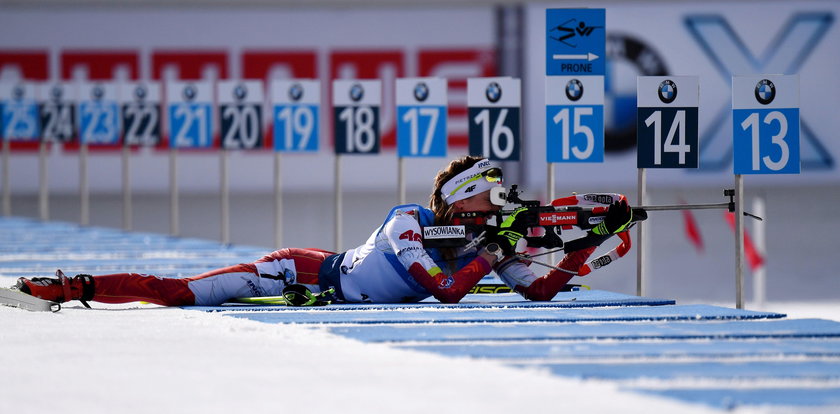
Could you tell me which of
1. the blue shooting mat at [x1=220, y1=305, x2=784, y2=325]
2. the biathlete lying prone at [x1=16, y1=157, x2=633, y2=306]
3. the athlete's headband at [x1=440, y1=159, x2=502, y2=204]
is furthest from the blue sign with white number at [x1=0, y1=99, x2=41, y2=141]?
the athlete's headband at [x1=440, y1=159, x2=502, y2=204]

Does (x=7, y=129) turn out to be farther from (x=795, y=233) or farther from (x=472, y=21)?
(x=795, y=233)

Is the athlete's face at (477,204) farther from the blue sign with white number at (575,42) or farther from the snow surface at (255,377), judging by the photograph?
the blue sign with white number at (575,42)

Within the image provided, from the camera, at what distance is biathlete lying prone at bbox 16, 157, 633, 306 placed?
5.12m

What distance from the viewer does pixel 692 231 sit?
14500 mm

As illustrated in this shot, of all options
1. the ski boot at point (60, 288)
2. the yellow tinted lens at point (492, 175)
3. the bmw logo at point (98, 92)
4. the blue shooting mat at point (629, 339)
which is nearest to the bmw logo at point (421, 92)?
the blue shooting mat at point (629, 339)

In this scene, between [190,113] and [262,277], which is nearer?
[262,277]

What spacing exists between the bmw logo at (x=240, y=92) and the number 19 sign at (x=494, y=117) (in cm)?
312

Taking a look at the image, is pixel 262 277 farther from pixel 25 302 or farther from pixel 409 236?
pixel 25 302

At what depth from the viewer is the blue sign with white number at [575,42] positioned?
6438 mm

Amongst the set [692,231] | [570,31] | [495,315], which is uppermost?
[570,31]

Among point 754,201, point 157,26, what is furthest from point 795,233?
point 157,26

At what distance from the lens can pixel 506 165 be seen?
1512 cm

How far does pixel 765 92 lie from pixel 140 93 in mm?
7249

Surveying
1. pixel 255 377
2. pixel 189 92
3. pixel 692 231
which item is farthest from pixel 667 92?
pixel 692 231
